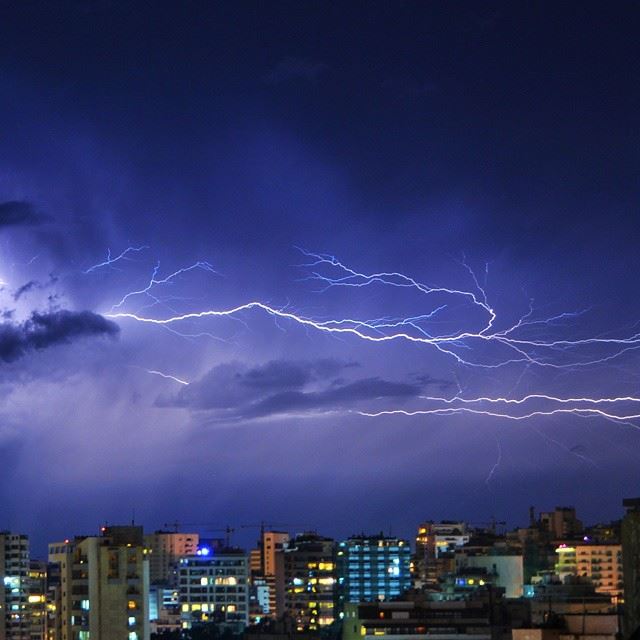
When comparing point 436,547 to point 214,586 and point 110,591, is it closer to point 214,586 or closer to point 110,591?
point 214,586

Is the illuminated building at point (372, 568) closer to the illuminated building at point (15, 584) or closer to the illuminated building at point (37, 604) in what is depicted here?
the illuminated building at point (37, 604)

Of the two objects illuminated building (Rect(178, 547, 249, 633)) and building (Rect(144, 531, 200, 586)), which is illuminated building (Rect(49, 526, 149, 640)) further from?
building (Rect(144, 531, 200, 586))

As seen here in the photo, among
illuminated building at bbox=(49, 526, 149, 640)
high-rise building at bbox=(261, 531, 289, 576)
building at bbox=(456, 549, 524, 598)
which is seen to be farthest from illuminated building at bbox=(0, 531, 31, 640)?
high-rise building at bbox=(261, 531, 289, 576)

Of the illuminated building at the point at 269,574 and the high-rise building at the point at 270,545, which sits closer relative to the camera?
the illuminated building at the point at 269,574

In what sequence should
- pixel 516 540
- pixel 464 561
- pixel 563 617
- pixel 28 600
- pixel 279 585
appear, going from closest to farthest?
pixel 563 617 < pixel 28 600 < pixel 464 561 < pixel 279 585 < pixel 516 540

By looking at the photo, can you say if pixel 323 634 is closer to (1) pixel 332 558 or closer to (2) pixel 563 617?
(1) pixel 332 558

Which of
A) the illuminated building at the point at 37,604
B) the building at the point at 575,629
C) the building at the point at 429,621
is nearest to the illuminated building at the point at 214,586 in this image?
the illuminated building at the point at 37,604

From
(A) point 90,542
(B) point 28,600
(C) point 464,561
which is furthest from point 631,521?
(C) point 464,561
